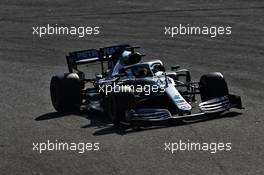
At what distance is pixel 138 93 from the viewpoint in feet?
57.4

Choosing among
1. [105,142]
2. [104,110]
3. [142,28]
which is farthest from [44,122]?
[142,28]

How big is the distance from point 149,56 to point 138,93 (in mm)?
8076

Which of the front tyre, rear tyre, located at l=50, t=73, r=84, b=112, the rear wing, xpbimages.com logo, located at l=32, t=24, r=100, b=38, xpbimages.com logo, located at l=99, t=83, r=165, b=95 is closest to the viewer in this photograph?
the front tyre

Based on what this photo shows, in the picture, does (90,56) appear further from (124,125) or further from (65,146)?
(65,146)

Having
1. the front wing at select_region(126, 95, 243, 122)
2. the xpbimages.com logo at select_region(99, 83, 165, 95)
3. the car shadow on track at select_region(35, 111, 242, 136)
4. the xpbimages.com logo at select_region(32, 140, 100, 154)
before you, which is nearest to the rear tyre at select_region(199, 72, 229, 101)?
the front wing at select_region(126, 95, 243, 122)

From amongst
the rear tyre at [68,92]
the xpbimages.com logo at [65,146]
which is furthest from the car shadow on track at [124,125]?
the xpbimages.com logo at [65,146]

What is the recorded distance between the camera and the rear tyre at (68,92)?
61.5ft

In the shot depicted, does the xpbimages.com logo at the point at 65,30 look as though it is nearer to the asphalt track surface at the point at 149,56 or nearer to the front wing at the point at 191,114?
the asphalt track surface at the point at 149,56

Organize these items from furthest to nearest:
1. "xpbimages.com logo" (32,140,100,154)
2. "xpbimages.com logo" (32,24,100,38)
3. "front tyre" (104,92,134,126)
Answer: "xpbimages.com logo" (32,24,100,38), "front tyre" (104,92,134,126), "xpbimages.com logo" (32,140,100,154)

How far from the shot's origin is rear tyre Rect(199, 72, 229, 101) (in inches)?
709

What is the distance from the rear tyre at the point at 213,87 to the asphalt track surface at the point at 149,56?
1.63 ft

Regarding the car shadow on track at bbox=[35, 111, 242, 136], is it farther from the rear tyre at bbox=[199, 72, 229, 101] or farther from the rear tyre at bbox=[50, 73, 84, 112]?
the rear tyre at bbox=[50, 73, 84, 112]

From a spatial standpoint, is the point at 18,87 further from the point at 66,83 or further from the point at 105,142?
the point at 105,142

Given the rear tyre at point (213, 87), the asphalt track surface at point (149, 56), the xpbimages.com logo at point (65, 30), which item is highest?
the rear tyre at point (213, 87)
